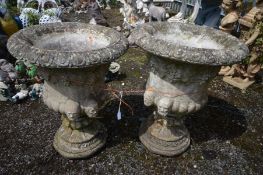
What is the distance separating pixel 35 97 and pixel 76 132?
4.25 feet

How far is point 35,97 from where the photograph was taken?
419 cm

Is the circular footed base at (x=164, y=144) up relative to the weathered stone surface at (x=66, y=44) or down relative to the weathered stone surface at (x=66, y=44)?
down

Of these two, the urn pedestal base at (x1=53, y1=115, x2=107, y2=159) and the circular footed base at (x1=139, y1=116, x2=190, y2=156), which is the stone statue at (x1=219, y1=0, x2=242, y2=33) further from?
the urn pedestal base at (x1=53, y1=115, x2=107, y2=159)

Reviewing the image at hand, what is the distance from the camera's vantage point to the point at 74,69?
2.52m

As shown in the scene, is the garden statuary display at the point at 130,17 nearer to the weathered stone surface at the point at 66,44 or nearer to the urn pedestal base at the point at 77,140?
the weathered stone surface at the point at 66,44

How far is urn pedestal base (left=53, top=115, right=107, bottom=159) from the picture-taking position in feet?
10.4

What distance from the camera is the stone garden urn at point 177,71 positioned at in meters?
2.49

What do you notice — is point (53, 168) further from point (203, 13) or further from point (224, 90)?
point (203, 13)

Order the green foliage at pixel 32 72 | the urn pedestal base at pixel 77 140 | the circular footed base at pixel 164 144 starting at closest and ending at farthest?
the urn pedestal base at pixel 77 140 → the circular footed base at pixel 164 144 → the green foliage at pixel 32 72

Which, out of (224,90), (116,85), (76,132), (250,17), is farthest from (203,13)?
(76,132)

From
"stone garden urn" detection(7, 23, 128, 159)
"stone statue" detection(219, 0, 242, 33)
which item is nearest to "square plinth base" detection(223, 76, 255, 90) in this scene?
"stone statue" detection(219, 0, 242, 33)

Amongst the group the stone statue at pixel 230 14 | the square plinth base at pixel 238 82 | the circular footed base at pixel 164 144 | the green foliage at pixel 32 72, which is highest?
the stone statue at pixel 230 14

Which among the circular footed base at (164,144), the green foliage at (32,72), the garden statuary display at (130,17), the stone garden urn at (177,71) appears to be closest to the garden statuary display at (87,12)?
the garden statuary display at (130,17)

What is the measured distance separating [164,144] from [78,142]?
100cm
